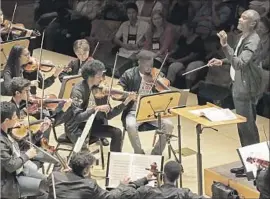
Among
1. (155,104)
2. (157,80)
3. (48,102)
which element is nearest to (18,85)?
(48,102)

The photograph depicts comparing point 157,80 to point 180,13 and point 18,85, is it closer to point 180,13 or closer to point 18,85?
point 18,85

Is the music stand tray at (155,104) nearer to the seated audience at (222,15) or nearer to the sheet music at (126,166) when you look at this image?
the sheet music at (126,166)

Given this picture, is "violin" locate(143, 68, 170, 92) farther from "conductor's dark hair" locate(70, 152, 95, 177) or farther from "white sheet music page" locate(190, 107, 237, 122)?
"conductor's dark hair" locate(70, 152, 95, 177)

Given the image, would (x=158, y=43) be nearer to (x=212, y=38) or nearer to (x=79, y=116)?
(x=212, y=38)

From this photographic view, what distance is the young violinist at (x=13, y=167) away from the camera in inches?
221

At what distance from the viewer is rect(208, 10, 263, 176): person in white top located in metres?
6.50

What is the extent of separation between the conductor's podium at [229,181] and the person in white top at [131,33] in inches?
129

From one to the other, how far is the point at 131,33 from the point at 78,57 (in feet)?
6.79

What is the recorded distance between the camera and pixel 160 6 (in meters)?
9.69

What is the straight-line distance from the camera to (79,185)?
5297mm

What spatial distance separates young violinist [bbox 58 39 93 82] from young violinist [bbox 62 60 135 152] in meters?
0.62

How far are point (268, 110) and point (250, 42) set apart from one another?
218 centimetres

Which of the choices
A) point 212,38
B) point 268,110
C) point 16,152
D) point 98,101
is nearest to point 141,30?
point 212,38

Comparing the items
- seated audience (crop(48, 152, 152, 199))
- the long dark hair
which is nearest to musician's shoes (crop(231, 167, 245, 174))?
seated audience (crop(48, 152, 152, 199))
